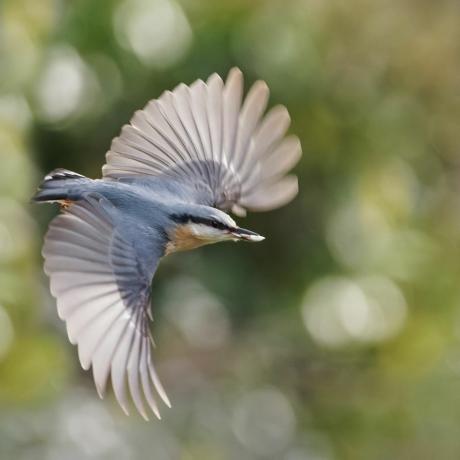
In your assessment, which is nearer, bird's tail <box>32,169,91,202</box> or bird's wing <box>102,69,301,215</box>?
bird's tail <box>32,169,91,202</box>

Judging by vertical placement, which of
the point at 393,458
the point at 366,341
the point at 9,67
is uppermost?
the point at 9,67

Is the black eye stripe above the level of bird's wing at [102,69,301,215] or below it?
below

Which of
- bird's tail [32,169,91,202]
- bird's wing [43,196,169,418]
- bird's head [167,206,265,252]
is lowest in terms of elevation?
bird's wing [43,196,169,418]

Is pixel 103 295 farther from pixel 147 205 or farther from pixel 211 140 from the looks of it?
pixel 211 140

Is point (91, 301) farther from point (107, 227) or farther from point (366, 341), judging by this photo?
point (366, 341)

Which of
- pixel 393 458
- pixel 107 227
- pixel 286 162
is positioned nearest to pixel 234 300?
pixel 393 458

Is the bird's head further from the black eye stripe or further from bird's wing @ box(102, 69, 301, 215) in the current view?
bird's wing @ box(102, 69, 301, 215)

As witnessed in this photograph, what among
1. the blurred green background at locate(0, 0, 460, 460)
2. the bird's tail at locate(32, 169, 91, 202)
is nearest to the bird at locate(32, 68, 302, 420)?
the bird's tail at locate(32, 169, 91, 202)

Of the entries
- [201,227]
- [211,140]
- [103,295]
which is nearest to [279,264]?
[211,140]
